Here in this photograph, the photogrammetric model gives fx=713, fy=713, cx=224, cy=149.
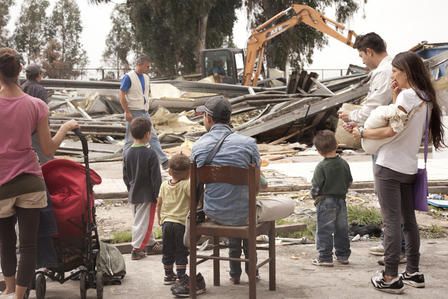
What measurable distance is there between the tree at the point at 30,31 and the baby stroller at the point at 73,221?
63.1 meters

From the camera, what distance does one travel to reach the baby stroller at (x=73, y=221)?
5.42 metres

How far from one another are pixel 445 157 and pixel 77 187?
30.0ft

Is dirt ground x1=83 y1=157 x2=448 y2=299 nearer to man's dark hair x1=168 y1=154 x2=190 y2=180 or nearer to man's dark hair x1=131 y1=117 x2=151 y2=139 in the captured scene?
man's dark hair x1=168 y1=154 x2=190 y2=180

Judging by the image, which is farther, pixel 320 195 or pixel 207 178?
pixel 320 195

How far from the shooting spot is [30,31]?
218 ft

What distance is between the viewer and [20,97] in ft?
16.4

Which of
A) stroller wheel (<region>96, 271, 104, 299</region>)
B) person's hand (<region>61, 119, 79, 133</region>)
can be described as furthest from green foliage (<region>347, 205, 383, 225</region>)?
person's hand (<region>61, 119, 79, 133</region>)

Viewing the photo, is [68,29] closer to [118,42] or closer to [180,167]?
[118,42]

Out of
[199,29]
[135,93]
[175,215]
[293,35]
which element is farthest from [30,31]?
[175,215]

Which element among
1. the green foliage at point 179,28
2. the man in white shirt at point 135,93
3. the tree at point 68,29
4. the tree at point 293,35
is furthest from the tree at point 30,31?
the man in white shirt at point 135,93

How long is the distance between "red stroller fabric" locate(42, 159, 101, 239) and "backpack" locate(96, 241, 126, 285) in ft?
1.52

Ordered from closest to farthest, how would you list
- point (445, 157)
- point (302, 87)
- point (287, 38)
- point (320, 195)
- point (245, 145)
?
point (245, 145)
point (320, 195)
point (445, 157)
point (302, 87)
point (287, 38)

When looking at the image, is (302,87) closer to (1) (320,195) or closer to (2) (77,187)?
(1) (320,195)

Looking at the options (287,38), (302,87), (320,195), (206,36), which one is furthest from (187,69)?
(320,195)
